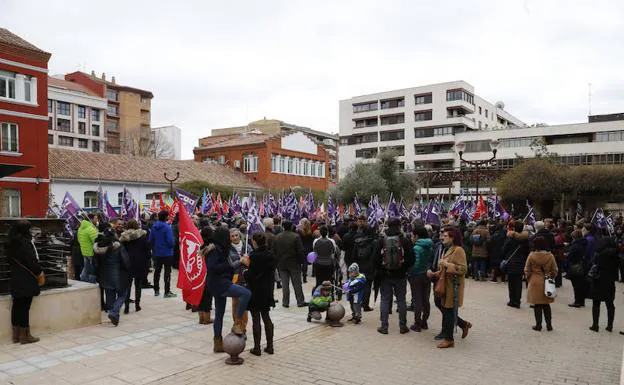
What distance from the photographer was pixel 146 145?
7075 cm

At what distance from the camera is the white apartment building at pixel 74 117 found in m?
62.2

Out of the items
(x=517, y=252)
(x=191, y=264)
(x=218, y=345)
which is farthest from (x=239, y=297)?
(x=517, y=252)

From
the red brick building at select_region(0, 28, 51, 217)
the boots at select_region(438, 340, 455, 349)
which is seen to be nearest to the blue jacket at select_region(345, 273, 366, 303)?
the boots at select_region(438, 340, 455, 349)

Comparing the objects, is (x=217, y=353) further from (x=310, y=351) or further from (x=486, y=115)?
(x=486, y=115)

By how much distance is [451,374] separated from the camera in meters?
6.39

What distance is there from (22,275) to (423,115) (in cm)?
6533

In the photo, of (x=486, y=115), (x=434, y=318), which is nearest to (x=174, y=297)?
(x=434, y=318)

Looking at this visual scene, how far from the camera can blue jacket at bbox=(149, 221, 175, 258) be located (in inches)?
414

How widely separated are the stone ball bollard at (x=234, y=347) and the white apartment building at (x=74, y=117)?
62202 millimetres

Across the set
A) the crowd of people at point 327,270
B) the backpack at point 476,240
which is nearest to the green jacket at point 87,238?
the crowd of people at point 327,270

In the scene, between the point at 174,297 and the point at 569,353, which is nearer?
the point at 569,353

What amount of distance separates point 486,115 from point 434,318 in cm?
6931

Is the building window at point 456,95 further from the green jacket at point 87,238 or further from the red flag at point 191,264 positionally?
the red flag at point 191,264

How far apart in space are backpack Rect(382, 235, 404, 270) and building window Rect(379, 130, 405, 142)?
63252 mm
